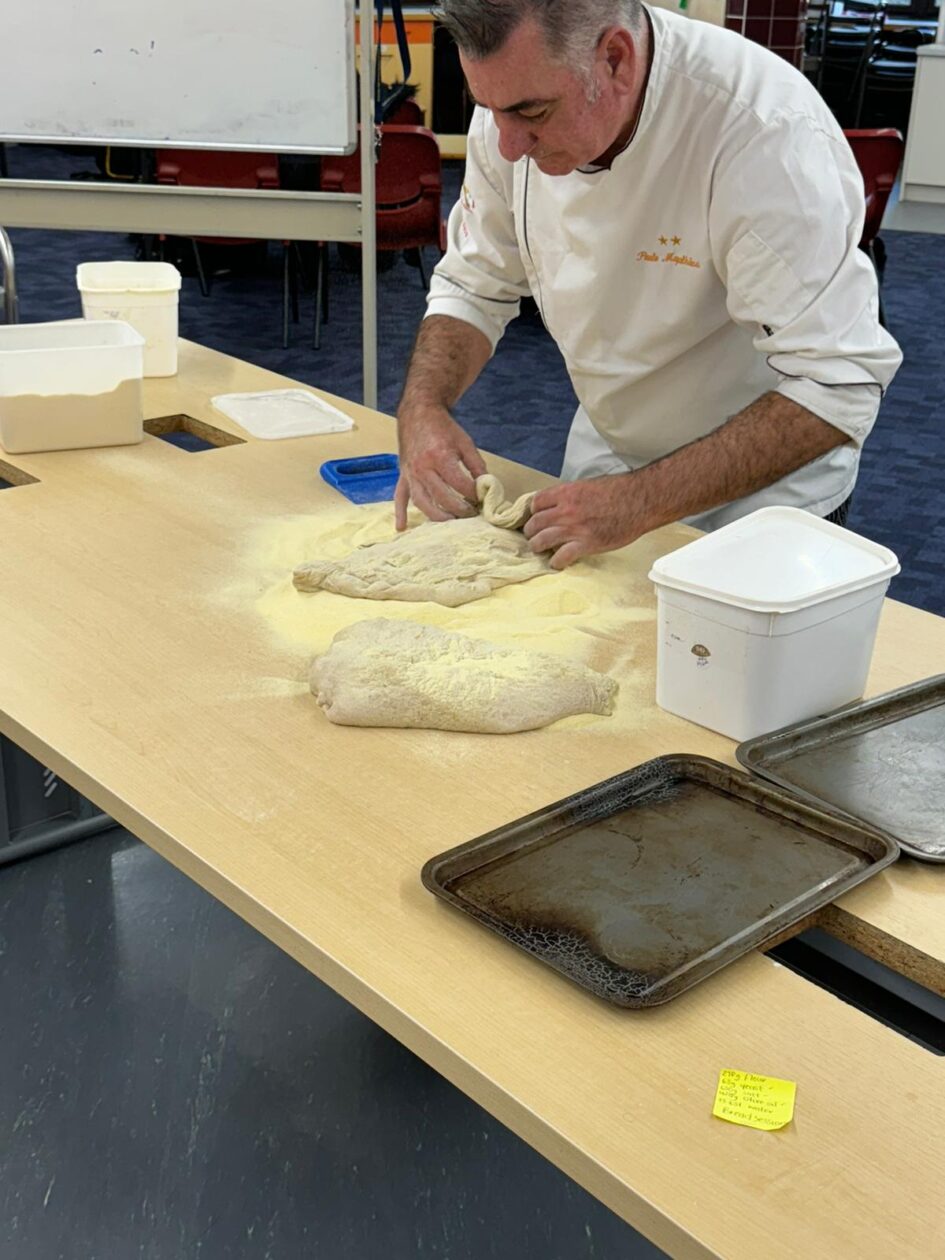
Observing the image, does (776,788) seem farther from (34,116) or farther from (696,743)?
(34,116)

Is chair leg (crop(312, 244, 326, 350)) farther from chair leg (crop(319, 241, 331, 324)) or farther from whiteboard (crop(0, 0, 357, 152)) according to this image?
whiteboard (crop(0, 0, 357, 152))

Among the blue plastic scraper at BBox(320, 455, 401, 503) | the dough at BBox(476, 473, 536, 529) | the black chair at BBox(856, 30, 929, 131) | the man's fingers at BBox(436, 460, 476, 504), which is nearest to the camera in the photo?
the dough at BBox(476, 473, 536, 529)

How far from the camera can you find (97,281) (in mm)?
2273

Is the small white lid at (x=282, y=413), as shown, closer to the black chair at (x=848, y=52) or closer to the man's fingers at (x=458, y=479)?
the man's fingers at (x=458, y=479)

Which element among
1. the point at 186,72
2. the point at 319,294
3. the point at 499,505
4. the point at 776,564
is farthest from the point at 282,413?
the point at 319,294

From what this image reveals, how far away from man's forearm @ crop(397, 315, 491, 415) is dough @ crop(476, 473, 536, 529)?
249mm

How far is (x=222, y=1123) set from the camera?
1.81 m

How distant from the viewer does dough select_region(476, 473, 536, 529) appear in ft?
5.33

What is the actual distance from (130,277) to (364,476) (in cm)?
71

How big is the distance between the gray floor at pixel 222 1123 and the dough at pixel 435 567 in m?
0.77

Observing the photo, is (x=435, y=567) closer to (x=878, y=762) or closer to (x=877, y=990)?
(x=878, y=762)

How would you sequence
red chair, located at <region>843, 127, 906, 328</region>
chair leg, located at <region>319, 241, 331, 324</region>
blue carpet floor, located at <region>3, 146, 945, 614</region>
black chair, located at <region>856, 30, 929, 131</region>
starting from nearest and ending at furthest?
blue carpet floor, located at <region>3, 146, 945, 614</region>
red chair, located at <region>843, 127, 906, 328</region>
chair leg, located at <region>319, 241, 331, 324</region>
black chair, located at <region>856, 30, 929, 131</region>

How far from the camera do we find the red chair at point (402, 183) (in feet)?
16.8

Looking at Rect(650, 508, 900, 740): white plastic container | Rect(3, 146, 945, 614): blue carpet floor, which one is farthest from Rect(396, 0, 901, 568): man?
Rect(3, 146, 945, 614): blue carpet floor
